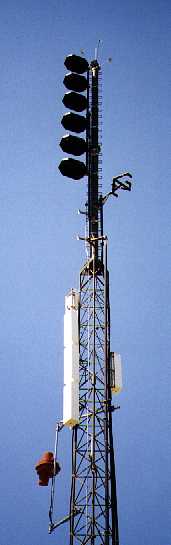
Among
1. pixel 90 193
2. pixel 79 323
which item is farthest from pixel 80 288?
pixel 90 193

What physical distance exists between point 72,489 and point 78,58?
721 inches

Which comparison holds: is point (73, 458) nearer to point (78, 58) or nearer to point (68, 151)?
point (68, 151)

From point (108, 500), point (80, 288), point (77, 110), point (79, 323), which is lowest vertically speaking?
point (108, 500)

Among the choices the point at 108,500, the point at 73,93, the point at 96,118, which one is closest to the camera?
the point at 108,500

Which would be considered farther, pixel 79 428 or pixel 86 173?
pixel 86 173

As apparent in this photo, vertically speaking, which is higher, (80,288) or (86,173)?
(86,173)

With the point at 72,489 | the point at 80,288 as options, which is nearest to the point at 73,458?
the point at 72,489

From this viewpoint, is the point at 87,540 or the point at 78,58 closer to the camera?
the point at 87,540

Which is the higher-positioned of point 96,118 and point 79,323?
point 96,118

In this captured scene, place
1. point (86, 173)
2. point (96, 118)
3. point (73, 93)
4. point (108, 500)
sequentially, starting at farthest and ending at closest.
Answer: point (96, 118)
point (86, 173)
point (73, 93)
point (108, 500)

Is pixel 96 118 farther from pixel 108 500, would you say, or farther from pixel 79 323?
pixel 108 500

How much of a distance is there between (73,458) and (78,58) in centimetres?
1717

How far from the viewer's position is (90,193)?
28609 mm

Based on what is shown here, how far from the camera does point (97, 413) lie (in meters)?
25.1
